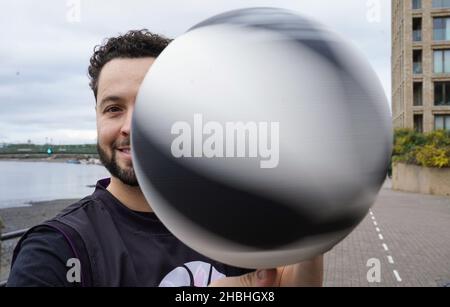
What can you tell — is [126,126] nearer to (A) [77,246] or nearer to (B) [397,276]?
(A) [77,246]

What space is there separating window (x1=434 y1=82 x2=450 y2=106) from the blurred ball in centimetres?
3300

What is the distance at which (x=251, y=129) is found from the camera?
1235mm

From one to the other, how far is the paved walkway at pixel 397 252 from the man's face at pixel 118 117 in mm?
2861

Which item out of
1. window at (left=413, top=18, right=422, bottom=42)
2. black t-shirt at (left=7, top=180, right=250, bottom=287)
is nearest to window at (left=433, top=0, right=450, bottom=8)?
window at (left=413, top=18, right=422, bottom=42)

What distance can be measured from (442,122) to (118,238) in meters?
32.9

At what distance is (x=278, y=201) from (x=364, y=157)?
29cm

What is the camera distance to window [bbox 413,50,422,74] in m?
31.3

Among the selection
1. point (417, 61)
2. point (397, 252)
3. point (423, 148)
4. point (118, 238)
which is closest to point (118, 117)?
point (118, 238)

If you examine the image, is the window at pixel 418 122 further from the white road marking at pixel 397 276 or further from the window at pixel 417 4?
the white road marking at pixel 397 276

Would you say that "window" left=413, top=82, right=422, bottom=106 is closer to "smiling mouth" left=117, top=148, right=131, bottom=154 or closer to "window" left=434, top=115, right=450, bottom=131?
"window" left=434, top=115, right=450, bottom=131
